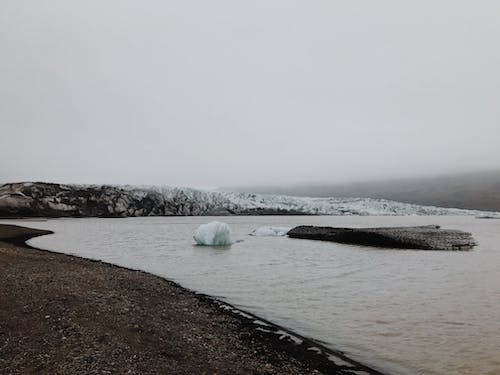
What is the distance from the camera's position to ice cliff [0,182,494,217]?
117 meters

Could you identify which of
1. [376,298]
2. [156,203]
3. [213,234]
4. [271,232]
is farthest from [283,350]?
[156,203]

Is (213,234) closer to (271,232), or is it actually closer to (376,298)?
(271,232)

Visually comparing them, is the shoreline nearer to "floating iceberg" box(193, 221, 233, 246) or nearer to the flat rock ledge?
"floating iceberg" box(193, 221, 233, 246)

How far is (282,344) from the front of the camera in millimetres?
8570

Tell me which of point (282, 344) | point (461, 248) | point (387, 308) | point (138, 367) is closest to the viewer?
point (138, 367)

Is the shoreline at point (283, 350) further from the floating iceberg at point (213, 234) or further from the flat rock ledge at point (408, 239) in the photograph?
the flat rock ledge at point (408, 239)

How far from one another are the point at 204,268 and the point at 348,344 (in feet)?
41.8

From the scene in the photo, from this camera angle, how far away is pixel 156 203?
139500mm

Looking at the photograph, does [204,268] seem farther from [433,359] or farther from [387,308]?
[433,359]

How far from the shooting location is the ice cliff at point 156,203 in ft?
385

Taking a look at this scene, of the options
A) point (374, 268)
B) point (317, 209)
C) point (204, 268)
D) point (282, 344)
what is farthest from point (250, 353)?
point (317, 209)

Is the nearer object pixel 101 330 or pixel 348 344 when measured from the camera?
pixel 101 330

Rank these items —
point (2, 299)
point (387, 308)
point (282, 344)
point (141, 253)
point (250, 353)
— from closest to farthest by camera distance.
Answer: point (250, 353) → point (282, 344) → point (2, 299) → point (387, 308) → point (141, 253)

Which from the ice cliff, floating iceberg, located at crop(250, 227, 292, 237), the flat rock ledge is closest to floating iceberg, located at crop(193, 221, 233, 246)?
the flat rock ledge
